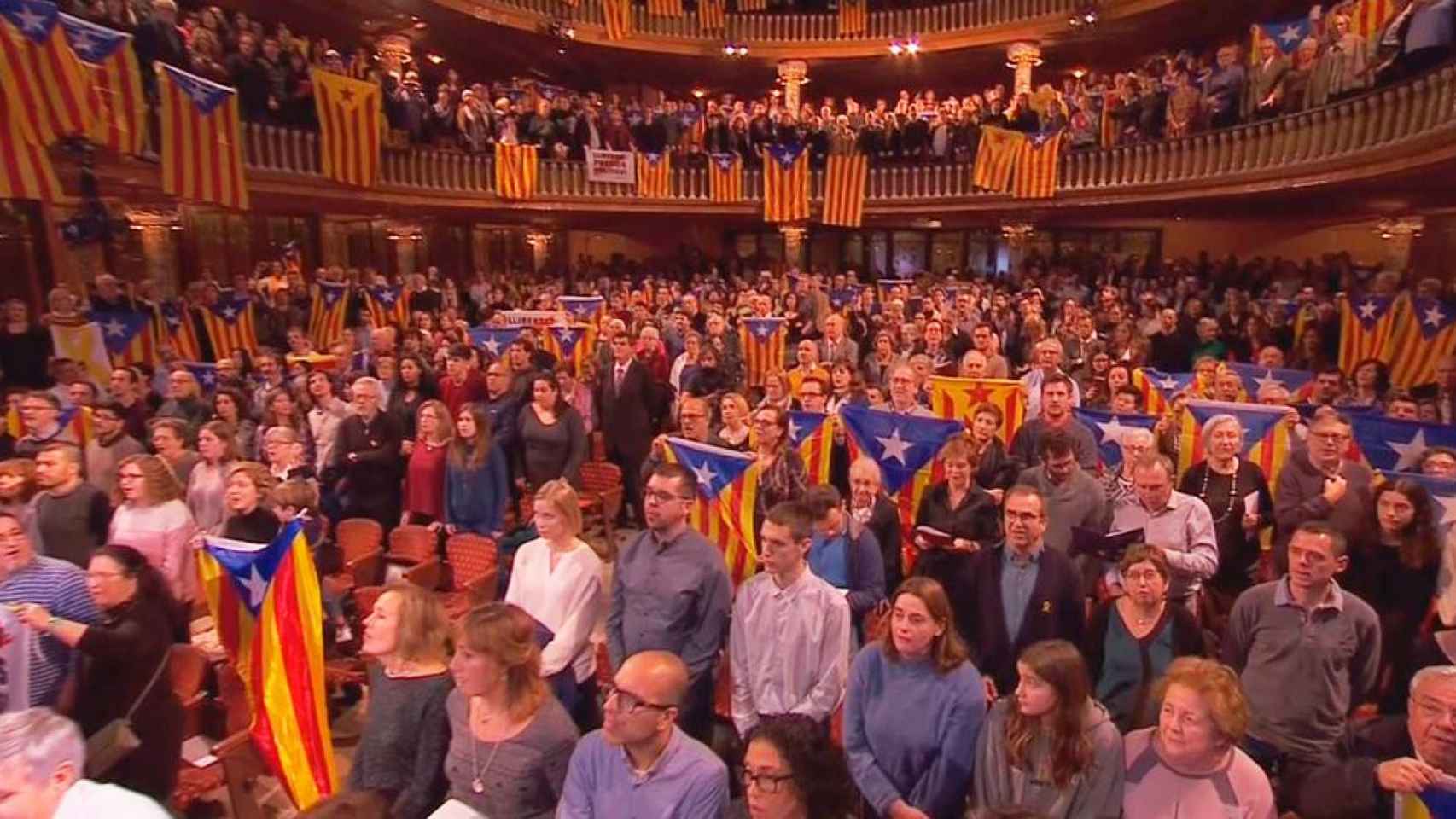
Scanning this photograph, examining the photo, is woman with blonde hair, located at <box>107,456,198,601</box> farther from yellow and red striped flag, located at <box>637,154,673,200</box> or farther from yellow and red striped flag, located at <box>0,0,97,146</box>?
yellow and red striped flag, located at <box>637,154,673,200</box>

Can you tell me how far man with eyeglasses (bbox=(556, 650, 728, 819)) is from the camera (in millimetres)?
2592

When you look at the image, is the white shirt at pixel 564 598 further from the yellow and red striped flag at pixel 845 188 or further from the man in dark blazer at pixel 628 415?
the yellow and red striped flag at pixel 845 188

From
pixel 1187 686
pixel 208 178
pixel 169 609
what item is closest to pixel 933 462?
pixel 1187 686

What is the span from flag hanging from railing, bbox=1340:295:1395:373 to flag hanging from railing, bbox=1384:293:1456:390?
0.08 m

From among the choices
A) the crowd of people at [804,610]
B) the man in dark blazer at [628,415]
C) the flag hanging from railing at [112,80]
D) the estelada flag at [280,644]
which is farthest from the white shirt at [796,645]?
the flag hanging from railing at [112,80]

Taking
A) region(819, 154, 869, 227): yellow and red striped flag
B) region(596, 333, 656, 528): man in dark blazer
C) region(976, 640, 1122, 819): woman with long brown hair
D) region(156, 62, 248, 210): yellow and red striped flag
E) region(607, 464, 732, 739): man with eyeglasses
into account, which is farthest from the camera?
region(819, 154, 869, 227): yellow and red striped flag

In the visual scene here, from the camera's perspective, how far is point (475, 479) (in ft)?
18.8

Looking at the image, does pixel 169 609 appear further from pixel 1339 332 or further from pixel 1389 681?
pixel 1339 332

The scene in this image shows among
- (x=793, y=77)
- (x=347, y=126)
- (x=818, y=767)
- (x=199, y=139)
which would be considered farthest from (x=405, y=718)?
(x=793, y=77)

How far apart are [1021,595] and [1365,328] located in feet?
24.5

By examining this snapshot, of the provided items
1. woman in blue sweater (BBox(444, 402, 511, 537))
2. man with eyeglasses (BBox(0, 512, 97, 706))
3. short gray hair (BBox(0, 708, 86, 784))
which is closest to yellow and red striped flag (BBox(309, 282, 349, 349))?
woman in blue sweater (BBox(444, 402, 511, 537))

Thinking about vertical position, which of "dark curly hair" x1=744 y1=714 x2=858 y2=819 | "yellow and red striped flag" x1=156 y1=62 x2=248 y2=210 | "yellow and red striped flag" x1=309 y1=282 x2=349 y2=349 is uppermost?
"yellow and red striped flag" x1=156 y1=62 x2=248 y2=210

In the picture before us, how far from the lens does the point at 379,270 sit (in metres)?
18.2

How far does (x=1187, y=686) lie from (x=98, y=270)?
1234 centimetres
